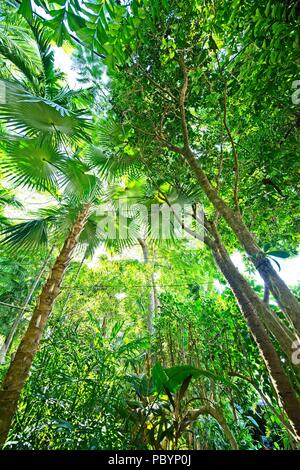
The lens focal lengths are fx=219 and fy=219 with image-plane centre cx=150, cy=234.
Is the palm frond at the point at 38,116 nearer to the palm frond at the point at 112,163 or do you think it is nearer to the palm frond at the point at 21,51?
the palm frond at the point at 112,163

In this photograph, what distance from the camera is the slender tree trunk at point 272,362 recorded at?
140 centimetres

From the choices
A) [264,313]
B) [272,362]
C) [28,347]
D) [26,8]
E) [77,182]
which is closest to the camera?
Answer: [26,8]

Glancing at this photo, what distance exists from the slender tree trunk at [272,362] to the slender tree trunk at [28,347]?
194 cm

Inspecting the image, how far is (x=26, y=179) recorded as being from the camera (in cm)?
299

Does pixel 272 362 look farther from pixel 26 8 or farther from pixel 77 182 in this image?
pixel 77 182

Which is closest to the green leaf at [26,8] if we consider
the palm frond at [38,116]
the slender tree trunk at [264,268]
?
the palm frond at [38,116]

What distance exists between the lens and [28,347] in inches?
83.1

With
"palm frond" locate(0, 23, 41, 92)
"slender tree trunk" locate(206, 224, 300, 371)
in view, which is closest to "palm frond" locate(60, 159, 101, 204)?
"palm frond" locate(0, 23, 41, 92)

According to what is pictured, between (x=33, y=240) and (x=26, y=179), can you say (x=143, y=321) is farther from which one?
(x=26, y=179)

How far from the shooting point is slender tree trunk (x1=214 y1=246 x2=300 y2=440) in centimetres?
140

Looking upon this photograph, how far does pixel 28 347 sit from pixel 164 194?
2115mm

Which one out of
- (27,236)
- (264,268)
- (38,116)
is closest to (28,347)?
(27,236)

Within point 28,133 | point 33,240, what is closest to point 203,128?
point 28,133
